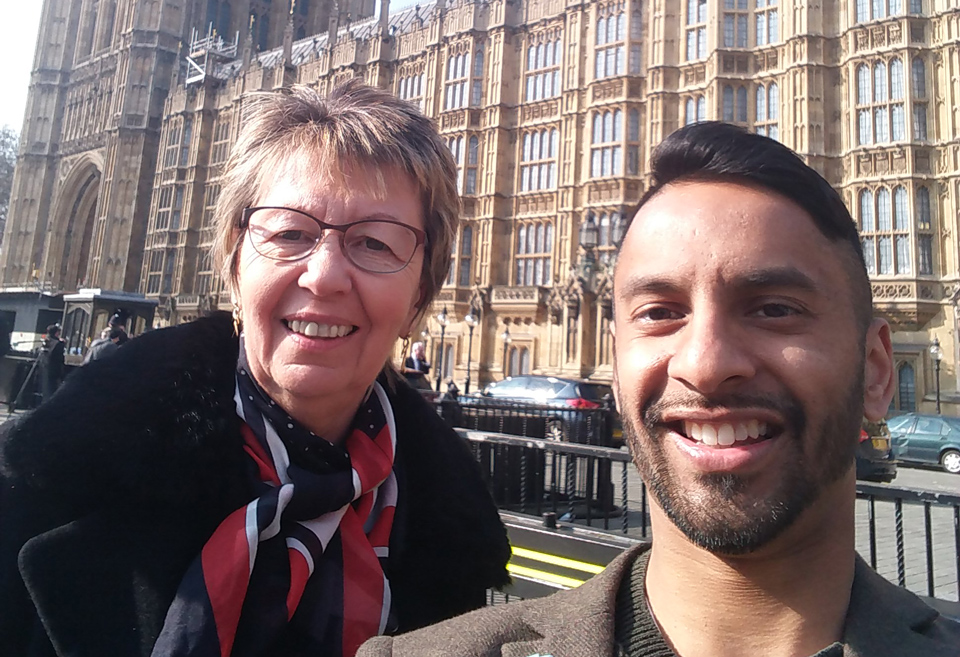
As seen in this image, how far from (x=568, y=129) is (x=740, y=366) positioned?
84.8 feet

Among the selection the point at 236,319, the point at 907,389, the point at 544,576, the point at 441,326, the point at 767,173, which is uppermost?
the point at 441,326

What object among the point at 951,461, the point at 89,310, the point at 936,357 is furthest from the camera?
the point at 89,310

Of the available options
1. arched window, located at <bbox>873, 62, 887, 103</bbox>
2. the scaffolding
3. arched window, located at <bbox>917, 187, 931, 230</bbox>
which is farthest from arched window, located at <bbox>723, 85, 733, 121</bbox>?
the scaffolding

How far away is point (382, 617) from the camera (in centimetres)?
160

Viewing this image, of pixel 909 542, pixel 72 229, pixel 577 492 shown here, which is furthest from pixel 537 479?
pixel 72 229

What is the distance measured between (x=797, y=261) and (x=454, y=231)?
3.80 ft

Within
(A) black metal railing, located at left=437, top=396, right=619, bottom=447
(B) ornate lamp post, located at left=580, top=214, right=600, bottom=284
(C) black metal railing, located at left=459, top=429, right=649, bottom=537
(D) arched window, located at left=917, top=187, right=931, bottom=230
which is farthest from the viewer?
(D) arched window, located at left=917, top=187, right=931, bottom=230

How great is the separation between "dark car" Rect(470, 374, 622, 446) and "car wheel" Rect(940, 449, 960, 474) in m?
7.93

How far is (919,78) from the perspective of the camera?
20266mm

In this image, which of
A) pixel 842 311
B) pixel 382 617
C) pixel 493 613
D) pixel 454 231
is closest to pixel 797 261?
pixel 842 311

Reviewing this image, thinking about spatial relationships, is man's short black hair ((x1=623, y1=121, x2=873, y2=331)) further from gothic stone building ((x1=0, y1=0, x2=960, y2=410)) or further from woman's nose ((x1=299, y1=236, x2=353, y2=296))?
gothic stone building ((x1=0, y1=0, x2=960, y2=410))

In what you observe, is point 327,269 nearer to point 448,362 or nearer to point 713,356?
point 713,356

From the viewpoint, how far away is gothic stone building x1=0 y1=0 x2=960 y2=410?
20.0 m

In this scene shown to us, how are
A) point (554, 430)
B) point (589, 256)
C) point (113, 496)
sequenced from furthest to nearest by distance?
point (589, 256) < point (554, 430) < point (113, 496)
